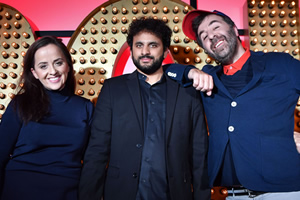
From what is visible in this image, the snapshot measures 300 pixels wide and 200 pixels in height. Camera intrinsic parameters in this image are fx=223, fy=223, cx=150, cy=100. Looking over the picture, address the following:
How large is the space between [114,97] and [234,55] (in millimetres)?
1073

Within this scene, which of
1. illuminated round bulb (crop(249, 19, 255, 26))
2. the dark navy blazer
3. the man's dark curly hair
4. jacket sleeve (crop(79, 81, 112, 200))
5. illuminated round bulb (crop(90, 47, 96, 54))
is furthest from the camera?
illuminated round bulb (crop(249, 19, 255, 26))

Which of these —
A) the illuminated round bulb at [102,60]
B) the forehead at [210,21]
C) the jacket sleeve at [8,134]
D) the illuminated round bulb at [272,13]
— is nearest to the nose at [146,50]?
the forehead at [210,21]

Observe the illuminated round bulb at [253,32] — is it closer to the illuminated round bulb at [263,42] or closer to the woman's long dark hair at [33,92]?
the illuminated round bulb at [263,42]

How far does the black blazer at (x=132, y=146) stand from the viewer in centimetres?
170

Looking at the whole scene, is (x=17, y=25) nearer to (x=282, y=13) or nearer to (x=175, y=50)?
(x=175, y=50)

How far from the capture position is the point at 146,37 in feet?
6.71

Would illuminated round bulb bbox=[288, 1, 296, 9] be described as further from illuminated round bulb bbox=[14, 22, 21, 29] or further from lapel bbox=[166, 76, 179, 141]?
illuminated round bulb bbox=[14, 22, 21, 29]

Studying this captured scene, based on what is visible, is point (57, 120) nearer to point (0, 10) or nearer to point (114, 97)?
point (114, 97)

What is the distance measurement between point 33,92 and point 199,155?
151 centimetres

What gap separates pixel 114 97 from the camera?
186 centimetres

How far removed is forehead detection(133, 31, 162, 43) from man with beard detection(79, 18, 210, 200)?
0.10 m

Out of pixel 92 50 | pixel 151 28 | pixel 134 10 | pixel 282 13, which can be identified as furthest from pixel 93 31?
pixel 282 13

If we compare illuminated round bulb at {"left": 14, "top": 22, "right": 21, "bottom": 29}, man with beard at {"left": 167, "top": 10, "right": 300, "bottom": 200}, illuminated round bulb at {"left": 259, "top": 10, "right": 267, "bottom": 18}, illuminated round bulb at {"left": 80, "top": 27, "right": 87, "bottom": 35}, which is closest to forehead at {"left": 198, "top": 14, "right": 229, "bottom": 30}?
man with beard at {"left": 167, "top": 10, "right": 300, "bottom": 200}

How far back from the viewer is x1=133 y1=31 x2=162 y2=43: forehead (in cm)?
203
